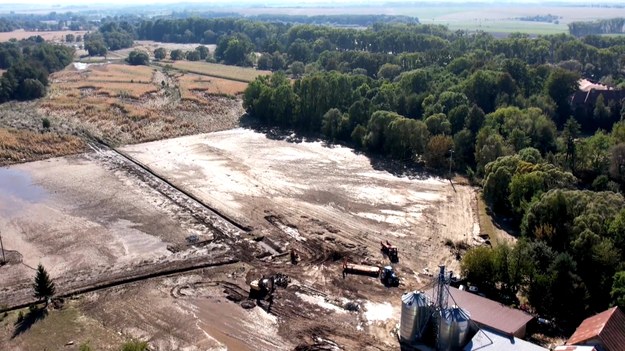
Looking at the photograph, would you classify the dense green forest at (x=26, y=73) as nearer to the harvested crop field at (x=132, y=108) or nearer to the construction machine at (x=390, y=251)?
Answer: the harvested crop field at (x=132, y=108)

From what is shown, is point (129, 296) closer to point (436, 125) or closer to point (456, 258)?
point (456, 258)

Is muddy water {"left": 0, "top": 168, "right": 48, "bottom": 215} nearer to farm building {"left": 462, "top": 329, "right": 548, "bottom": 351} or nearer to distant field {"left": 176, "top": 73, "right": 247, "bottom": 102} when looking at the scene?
distant field {"left": 176, "top": 73, "right": 247, "bottom": 102}

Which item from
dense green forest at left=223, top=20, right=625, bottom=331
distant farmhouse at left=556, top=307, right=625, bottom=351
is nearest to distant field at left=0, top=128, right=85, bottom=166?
dense green forest at left=223, top=20, right=625, bottom=331

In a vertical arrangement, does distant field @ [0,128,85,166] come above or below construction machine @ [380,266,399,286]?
above

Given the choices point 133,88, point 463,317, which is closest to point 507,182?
point 463,317

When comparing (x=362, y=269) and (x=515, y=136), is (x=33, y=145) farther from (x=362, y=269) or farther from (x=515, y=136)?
(x=515, y=136)

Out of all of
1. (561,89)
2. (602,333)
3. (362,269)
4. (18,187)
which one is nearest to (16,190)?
(18,187)

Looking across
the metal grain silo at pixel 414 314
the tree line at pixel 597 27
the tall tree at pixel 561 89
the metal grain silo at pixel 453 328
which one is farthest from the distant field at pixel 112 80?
the tree line at pixel 597 27
